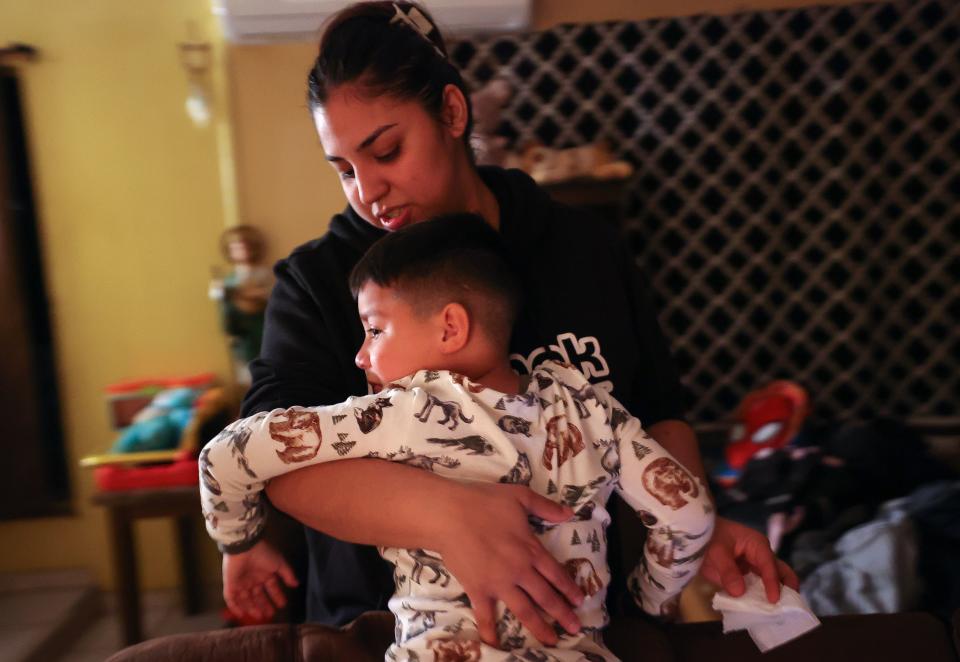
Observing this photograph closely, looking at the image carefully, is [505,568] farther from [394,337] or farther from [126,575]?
[126,575]

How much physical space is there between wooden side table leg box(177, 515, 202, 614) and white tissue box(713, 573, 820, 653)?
A: 89.1 inches

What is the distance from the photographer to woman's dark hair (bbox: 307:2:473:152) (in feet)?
2.98

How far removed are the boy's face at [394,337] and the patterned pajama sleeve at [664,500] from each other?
0.21 meters

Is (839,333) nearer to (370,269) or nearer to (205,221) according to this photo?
(205,221)

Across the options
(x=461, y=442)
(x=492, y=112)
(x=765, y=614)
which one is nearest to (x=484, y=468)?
(x=461, y=442)

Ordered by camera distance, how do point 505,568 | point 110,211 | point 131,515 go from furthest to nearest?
1. point 110,211
2. point 131,515
3. point 505,568

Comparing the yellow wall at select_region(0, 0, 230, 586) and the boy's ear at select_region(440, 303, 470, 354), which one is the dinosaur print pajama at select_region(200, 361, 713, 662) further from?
the yellow wall at select_region(0, 0, 230, 586)

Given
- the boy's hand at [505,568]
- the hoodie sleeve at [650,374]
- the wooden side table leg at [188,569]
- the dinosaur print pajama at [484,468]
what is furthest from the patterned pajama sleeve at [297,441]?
the wooden side table leg at [188,569]

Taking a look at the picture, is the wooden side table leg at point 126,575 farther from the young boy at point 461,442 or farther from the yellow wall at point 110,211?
the young boy at point 461,442

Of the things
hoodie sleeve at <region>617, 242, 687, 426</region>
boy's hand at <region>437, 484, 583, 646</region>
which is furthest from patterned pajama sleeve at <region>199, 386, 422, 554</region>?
hoodie sleeve at <region>617, 242, 687, 426</region>

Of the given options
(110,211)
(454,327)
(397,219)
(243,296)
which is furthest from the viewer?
(110,211)

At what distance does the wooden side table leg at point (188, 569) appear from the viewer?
2.75 metres

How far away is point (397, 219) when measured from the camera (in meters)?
0.96

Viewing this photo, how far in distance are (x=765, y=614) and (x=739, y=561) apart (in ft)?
0.20
